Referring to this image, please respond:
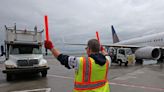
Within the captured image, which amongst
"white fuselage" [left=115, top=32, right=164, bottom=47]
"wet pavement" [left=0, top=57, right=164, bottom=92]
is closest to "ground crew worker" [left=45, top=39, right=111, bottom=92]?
"wet pavement" [left=0, top=57, right=164, bottom=92]

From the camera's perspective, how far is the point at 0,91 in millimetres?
7836

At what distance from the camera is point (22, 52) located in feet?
37.5

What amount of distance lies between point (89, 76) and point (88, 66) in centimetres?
14

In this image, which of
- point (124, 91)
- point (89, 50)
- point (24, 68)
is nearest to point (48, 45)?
point (89, 50)

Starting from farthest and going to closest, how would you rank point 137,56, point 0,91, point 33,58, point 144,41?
point 144,41
point 137,56
point 33,58
point 0,91

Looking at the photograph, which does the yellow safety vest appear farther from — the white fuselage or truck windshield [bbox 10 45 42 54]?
the white fuselage

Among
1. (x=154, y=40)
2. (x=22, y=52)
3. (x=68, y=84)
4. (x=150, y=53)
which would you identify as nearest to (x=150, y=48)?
(x=150, y=53)

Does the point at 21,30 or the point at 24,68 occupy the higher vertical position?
the point at 21,30

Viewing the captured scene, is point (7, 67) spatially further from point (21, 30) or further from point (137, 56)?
point (137, 56)

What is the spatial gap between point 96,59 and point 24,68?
29.1ft

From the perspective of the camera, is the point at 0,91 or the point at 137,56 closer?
the point at 0,91

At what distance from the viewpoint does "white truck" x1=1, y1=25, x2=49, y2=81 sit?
34.1 feet

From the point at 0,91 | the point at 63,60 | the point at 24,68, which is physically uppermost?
the point at 63,60

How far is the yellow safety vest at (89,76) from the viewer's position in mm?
2264
